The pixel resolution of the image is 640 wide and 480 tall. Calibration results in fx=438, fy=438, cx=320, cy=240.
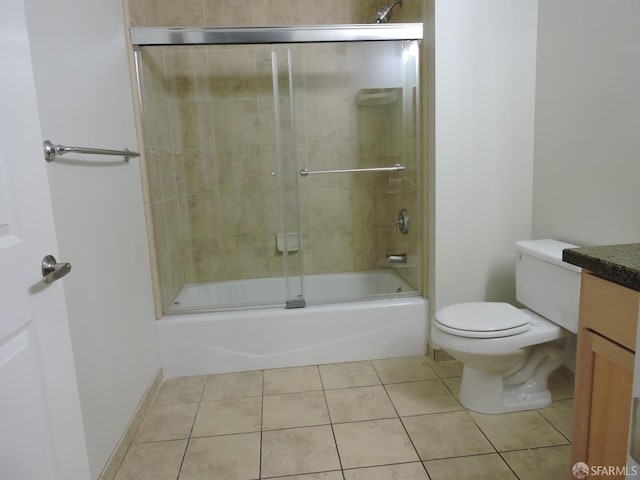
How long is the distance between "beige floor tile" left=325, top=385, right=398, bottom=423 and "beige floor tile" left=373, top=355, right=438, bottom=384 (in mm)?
128

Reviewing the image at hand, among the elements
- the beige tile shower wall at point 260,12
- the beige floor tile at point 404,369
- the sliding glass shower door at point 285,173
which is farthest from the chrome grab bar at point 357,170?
the beige floor tile at point 404,369

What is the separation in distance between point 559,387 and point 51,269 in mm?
2193

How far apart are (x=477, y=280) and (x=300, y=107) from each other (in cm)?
A: 156

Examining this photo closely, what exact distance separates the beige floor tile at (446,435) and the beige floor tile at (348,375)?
0.39m

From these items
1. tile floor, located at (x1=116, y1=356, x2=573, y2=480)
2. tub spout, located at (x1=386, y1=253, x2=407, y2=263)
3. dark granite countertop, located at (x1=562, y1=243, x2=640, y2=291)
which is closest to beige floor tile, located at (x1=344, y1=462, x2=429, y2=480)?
tile floor, located at (x1=116, y1=356, x2=573, y2=480)

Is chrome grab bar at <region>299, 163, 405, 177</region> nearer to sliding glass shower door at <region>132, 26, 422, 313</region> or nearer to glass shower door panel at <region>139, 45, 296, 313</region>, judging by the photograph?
sliding glass shower door at <region>132, 26, 422, 313</region>

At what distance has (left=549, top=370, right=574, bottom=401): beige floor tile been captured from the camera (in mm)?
2052

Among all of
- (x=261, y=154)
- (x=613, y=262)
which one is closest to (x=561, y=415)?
(x=613, y=262)

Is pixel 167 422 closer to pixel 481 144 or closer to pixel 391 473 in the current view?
pixel 391 473

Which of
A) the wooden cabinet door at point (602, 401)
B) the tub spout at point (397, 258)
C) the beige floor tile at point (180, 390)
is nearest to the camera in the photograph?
the wooden cabinet door at point (602, 401)

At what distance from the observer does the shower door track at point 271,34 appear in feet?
7.14

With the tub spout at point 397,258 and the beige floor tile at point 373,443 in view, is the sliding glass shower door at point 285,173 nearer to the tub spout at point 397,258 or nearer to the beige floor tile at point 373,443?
the tub spout at point 397,258

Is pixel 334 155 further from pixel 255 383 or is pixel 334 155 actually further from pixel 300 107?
pixel 255 383

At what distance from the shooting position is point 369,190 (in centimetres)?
297
